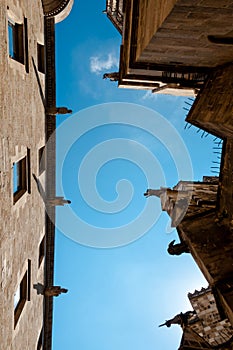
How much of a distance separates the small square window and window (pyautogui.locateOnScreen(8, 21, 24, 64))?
3053 mm

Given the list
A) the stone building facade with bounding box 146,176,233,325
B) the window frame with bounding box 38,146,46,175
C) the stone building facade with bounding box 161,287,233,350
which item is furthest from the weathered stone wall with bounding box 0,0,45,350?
the stone building facade with bounding box 161,287,233,350

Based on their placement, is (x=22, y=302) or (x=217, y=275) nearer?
(x=217, y=275)

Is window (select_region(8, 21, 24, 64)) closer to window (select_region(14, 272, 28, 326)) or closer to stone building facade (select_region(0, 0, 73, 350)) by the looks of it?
stone building facade (select_region(0, 0, 73, 350))

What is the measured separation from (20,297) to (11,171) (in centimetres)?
443

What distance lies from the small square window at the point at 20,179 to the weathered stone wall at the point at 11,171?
0.21 meters

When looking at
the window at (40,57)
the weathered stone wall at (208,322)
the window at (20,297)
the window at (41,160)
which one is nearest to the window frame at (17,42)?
the window at (40,57)


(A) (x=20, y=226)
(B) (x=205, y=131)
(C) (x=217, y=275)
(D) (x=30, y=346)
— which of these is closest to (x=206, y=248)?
(C) (x=217, y=275)

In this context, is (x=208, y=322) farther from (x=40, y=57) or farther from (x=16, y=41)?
(x=16, y=41)

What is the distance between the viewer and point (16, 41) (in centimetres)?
1076

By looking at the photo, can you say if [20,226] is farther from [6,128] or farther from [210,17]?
[210,17]

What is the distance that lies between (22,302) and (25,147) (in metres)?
4.92

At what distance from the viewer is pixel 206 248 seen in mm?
10422

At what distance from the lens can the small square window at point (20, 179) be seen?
35.0 feet

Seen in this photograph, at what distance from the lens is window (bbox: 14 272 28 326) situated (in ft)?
35.9
